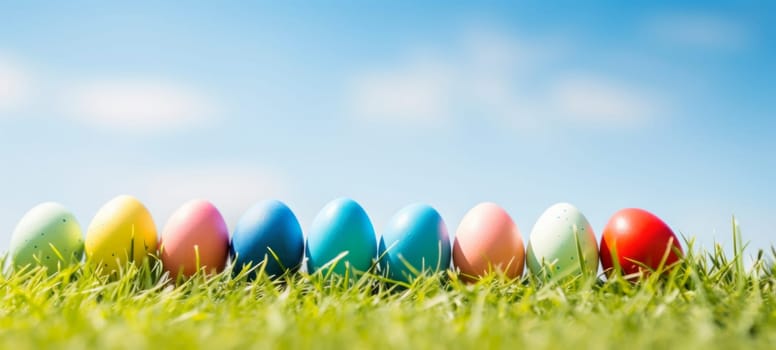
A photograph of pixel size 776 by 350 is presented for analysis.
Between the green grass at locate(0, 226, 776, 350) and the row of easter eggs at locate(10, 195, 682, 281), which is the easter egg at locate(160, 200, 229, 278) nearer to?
the row of easter eggs at locate(10, 195, 682, 281)

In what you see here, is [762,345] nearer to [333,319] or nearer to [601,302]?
[601,302]

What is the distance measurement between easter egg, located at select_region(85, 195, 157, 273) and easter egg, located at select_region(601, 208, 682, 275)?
1859 millimetres

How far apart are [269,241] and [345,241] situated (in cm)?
31

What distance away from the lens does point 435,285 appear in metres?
2.18

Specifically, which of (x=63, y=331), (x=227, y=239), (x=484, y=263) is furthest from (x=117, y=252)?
(x=484, y=263)

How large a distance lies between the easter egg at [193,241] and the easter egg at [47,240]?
402 millimetres

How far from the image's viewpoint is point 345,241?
253cm

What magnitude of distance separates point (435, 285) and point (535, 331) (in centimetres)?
65

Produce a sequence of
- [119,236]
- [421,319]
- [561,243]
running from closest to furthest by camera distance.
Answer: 1. [421,319]
2. [561,243]
3. [119,236]

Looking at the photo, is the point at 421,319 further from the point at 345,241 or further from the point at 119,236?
the point at 119,236

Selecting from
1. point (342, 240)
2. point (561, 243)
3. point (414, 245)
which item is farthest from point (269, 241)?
point (561, 243)

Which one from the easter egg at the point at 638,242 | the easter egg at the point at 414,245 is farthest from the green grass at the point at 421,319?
the easter egg at the point at 414,245

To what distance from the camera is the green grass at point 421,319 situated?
51.4 inches

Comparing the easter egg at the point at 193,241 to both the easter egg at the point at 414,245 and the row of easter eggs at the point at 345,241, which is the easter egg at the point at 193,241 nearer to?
the row of easter eggs at the point at 345,241
